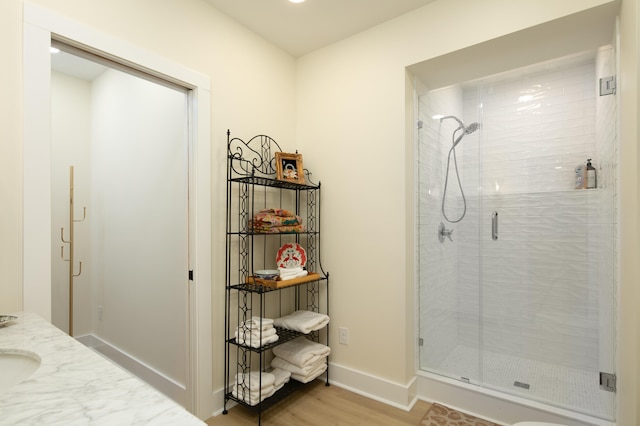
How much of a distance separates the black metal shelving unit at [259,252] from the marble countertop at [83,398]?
4.00ft

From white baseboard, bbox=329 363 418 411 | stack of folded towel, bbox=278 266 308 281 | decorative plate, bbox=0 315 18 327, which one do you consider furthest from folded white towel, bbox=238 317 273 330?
decorative plate, bbox=0 315 18 327

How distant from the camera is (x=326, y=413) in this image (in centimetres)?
216

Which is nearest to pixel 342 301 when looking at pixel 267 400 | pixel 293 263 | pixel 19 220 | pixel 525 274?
pixel 293 263

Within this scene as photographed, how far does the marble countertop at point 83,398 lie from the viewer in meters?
0.61

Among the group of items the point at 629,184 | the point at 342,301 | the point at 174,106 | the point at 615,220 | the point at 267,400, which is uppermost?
the point at 174,106

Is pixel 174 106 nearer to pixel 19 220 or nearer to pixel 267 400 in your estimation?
pixel 19 220

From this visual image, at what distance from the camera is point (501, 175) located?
286cm

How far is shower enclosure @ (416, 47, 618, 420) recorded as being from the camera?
246 cm

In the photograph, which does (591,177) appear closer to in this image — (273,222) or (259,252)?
(273,222)

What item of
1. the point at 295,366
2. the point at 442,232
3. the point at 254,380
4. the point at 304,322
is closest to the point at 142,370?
the point at 254,380

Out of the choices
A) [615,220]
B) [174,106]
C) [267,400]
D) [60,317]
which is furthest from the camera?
[60,317]

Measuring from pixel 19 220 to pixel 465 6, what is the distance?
256 centimetres

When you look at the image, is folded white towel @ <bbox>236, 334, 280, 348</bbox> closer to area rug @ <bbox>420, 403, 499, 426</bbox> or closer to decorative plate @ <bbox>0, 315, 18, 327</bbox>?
area rug @ <bbox>420, 403, 499, 426</bbox>

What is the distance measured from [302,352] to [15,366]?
1.69 m
